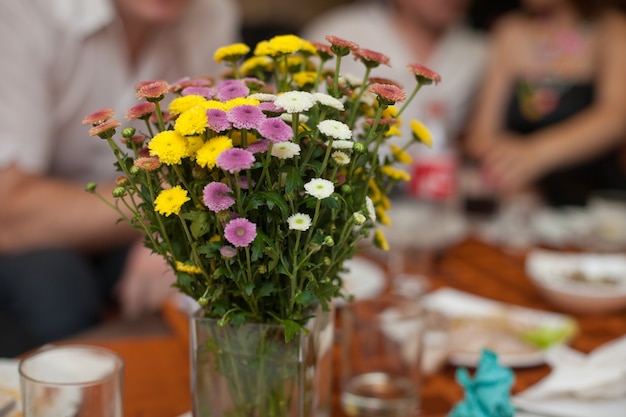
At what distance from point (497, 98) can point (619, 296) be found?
1562 mm

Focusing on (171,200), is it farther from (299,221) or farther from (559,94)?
(559,94)

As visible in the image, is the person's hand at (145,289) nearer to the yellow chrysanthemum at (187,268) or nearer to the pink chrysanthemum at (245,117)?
the yellow chrysanthemum at (187,268)

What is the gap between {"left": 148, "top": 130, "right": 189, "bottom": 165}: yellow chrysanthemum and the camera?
19.0 inches

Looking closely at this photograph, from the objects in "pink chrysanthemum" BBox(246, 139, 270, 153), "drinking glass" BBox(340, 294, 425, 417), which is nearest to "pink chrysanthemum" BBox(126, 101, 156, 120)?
"pink chrysanthemum" BBox(246, 139, 270, 153)

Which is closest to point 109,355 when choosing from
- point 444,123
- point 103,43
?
point 103,43

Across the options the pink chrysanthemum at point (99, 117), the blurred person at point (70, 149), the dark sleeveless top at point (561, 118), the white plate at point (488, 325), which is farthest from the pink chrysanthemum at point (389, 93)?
the dark sleeveless top at point (561, 118)

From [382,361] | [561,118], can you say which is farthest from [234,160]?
[561,118]

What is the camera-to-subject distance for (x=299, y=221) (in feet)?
1.60

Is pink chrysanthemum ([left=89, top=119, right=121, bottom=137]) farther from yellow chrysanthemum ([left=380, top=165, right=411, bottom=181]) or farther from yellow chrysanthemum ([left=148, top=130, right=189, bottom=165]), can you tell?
yellow chrysanthemum ([left=380, top=165, right=411, bottom=181])

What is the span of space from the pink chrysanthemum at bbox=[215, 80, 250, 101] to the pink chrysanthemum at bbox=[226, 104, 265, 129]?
48mm

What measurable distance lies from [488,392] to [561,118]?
204cm

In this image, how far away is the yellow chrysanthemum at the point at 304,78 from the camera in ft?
1.98

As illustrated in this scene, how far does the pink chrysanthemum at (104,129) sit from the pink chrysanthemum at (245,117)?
9 centimetres

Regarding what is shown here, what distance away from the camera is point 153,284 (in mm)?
1196
